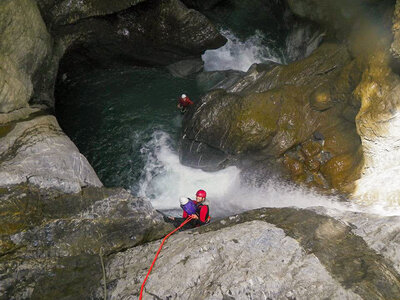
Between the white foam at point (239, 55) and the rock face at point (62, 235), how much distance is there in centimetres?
972

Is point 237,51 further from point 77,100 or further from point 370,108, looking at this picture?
point 370,108

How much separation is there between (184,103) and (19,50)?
5642mm

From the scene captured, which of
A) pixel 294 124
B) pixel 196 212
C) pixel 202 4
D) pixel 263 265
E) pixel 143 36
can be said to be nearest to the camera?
pixel 263 265

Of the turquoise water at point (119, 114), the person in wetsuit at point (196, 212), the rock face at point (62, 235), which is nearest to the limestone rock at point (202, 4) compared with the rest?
the turquoise water at point (119, 114)

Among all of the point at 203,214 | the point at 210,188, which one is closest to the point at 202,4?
the point at 210,188

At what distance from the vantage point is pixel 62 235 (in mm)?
6344

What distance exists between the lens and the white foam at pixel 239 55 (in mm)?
15289

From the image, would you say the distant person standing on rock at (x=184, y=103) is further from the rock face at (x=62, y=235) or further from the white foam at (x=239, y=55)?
the rock face at (x=62, y=235)

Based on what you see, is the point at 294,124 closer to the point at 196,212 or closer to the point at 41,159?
the point at 196,212

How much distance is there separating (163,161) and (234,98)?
3.38 metres

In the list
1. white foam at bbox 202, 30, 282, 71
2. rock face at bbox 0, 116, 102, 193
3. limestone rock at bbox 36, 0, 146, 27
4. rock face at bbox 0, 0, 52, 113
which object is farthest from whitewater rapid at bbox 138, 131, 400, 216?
white foam at bbox 202, 30, 282, 71

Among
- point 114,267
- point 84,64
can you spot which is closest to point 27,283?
point 114,267

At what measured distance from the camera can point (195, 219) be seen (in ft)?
27.3

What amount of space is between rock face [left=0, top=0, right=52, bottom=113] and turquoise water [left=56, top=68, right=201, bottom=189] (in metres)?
2.52
